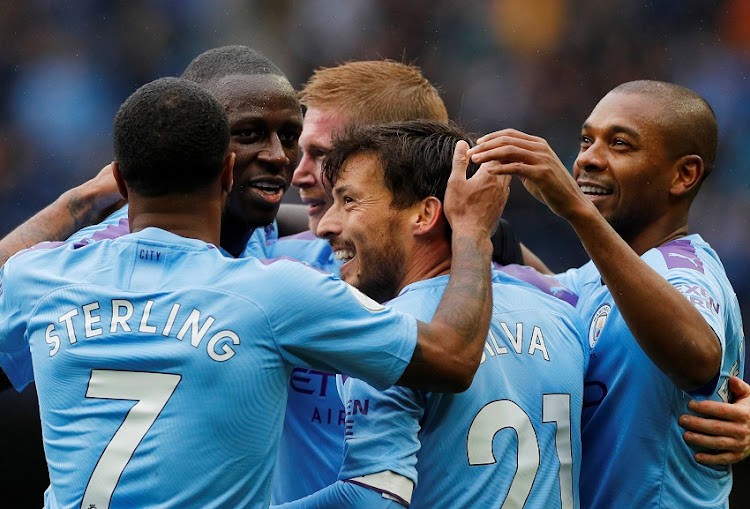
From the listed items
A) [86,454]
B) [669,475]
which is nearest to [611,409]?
[669,475]

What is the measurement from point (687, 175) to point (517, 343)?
1209 millimetres

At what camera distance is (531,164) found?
9.68ft


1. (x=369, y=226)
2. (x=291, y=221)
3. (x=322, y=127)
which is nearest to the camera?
(x=369, y=226)

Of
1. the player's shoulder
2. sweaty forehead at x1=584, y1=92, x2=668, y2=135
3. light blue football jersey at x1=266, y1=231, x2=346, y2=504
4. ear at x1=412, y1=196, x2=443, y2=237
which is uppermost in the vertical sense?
sweaty forehead at x1=584, y1=92, x2=668, y2=135

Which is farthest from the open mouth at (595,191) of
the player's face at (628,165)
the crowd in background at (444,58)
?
the crowd in background at (444,58)

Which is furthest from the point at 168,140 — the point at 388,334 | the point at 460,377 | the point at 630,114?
the point at 630,114

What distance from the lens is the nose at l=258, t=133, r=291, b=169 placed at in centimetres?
408

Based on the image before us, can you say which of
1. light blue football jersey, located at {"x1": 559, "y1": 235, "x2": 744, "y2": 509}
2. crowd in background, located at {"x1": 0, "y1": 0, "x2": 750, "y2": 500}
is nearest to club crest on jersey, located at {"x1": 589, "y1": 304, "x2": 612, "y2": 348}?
light blue football jersey, located at {"x1": 559, "y1": 235, "x2": 744, "y2": 509}

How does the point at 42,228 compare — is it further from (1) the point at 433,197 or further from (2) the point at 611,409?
(2) the point at 611,409

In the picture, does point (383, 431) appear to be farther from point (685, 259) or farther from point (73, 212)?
point (73, 212)

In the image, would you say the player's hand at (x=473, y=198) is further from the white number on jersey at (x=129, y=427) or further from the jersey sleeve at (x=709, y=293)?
the white number on jersey at (x=129, y=427)

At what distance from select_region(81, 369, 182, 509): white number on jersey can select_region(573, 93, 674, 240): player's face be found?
1.98 metres

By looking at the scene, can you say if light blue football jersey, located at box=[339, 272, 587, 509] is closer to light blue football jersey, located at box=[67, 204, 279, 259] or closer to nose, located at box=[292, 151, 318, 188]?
light blue football jersey, located at box=[67, 204, 279, 259]

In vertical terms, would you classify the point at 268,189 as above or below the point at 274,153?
below
